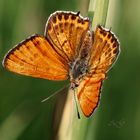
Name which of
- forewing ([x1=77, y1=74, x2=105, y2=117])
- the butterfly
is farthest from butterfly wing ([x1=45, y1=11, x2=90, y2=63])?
forewing ([x1=77, y1=74, x2=105, y2=117])

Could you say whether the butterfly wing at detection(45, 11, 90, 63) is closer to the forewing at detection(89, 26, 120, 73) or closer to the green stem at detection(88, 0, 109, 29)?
the forewing at detection(89, 26, 120, 73)

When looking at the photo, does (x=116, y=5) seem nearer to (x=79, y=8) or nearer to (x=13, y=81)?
(x=79, y=8)

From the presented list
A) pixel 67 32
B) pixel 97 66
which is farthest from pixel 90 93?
pixel 67 32

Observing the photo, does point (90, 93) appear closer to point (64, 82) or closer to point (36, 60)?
point (36, 60)

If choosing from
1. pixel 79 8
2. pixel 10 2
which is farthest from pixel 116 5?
pixel 10 2

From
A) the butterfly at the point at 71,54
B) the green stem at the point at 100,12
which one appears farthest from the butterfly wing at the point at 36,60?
the green stem at the point at 100,12

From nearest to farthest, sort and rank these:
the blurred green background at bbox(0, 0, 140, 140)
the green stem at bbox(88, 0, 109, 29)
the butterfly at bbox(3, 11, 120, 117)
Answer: the green stem at bbox(88, 0, 109, 29)
the butterfly at bbox(3, 11, 120, 117)
the blurred green background at bbox(0, 0, 140, 140)

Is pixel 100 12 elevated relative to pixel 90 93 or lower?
elevated
